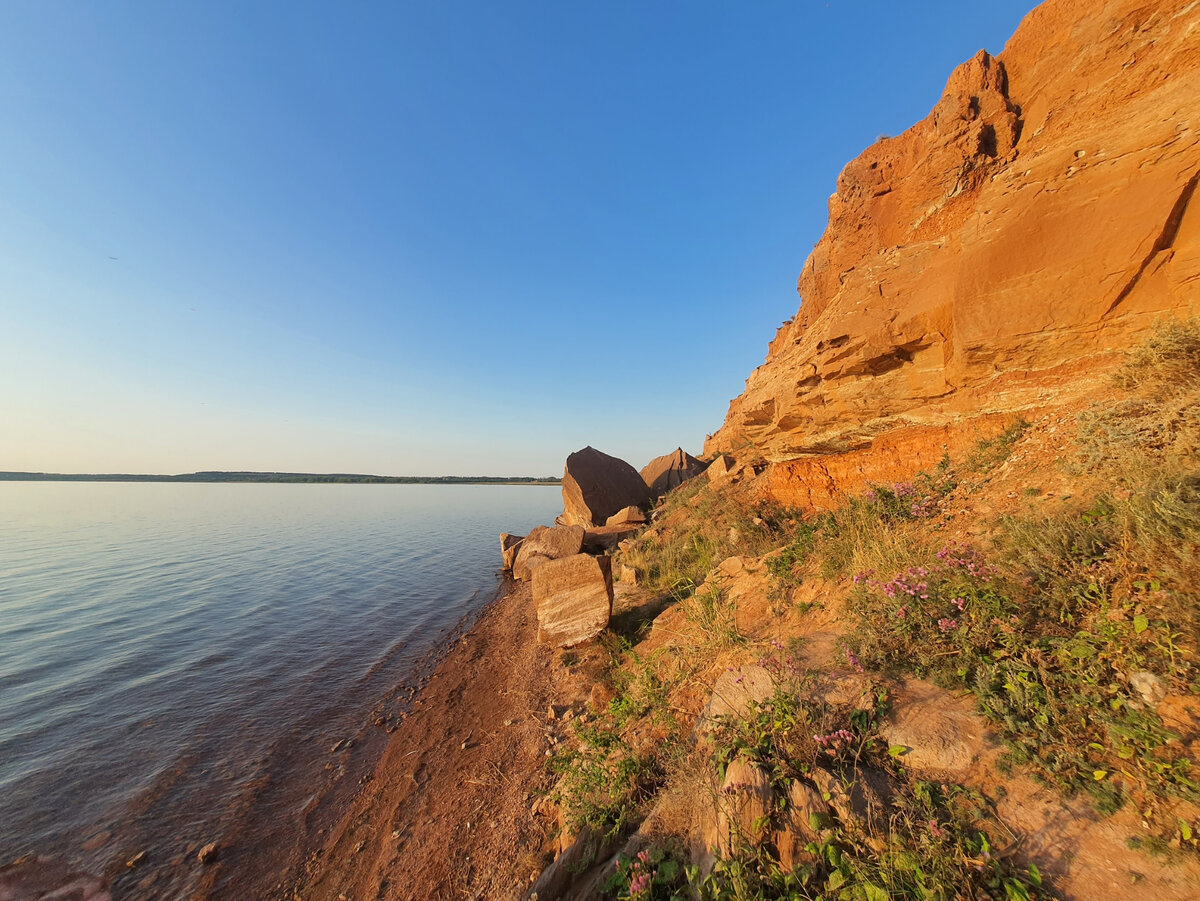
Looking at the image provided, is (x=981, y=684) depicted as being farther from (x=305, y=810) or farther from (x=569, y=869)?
(x=305, y=810)

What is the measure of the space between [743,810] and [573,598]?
593cm

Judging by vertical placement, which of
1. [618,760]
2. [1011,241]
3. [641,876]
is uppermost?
[1011,241]

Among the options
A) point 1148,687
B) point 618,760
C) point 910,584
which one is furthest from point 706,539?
point 1148,687

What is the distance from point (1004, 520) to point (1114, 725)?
2.42 metres

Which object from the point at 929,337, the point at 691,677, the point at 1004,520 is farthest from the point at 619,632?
the point at 929,337

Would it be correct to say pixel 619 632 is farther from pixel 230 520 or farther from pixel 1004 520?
pixel 230 520

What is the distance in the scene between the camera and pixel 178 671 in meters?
8.86

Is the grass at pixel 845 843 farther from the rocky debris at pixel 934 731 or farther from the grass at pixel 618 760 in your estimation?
the grass at pixel 618 760

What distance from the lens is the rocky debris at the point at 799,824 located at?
237 cm

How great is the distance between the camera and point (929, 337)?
6.63 m

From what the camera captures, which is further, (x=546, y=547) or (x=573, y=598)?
(x=546, y=547)

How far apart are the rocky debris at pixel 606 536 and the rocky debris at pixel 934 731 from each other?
12.4 metres

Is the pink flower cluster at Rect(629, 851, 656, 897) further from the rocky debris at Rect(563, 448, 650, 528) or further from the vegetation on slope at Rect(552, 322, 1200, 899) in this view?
the rocky debris at Rect(563, 448, 650, 528)

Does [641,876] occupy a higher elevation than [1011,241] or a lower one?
lower
